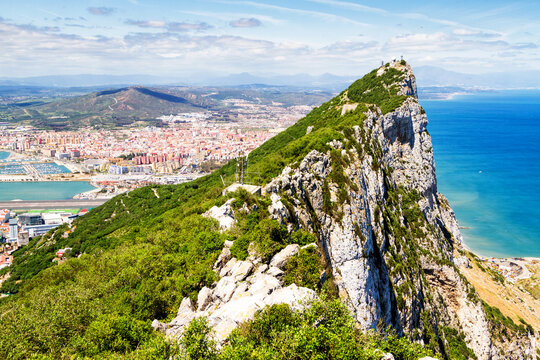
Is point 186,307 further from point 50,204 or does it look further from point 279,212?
point 50,204

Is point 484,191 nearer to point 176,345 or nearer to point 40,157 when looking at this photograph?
point 176,345

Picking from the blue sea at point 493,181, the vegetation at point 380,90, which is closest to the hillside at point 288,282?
the vegetation at point 380,90

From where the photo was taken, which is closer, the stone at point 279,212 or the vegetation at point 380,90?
the stone at point 279,212

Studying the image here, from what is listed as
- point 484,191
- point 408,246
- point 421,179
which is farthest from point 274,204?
point 484,191

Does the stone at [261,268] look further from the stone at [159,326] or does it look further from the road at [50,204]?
the road at [50,204]

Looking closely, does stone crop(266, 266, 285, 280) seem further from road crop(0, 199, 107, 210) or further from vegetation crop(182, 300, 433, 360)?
road crop(0, 199, 107, 210)

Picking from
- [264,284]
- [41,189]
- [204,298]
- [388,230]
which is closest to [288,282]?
[264,284]
